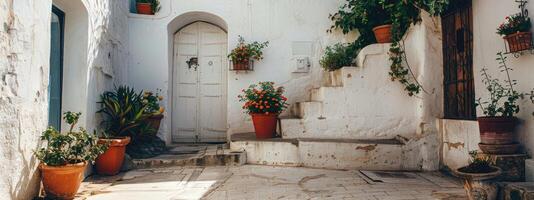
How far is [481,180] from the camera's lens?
2639 millimetres

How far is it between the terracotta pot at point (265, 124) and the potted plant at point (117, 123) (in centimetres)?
144

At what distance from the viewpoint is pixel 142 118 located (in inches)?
179

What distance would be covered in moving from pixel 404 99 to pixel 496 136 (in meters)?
1.67

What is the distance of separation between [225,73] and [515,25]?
4010 millimetres

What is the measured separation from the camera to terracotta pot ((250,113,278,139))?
15.3ft

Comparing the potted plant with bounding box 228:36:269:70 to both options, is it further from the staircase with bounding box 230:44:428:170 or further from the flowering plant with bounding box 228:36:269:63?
the staircase with bounding box 230:44:428:170

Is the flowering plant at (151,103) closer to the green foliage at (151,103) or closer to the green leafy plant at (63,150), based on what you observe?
the green foliage at (151,103)

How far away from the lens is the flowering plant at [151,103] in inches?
188

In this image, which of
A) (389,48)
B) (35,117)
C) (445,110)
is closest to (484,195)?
(445,110)

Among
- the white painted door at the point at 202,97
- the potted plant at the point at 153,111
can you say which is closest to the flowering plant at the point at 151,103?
the potted plant at the point at 153,111

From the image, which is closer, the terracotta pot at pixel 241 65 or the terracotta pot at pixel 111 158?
the terracotta pot at pixel 111 158

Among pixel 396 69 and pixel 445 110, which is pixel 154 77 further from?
pixel 445 110

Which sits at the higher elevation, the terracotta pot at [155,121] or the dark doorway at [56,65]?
the dark doorway at [56,65]

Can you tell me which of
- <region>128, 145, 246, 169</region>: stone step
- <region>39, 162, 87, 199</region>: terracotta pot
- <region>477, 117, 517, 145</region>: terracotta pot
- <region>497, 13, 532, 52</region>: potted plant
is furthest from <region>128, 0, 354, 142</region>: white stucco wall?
<region>477, 117, 517, 145</region>: terracotta pot
